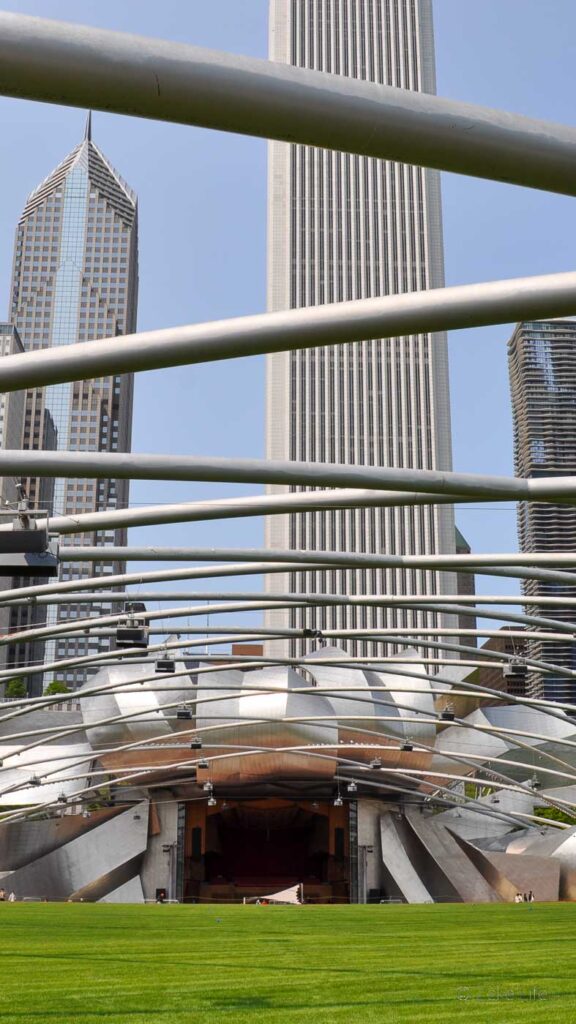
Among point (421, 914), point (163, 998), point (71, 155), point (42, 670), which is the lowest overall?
point (421, 914)

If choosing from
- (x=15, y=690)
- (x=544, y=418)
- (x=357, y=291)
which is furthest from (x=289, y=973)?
(x=357, y=291)

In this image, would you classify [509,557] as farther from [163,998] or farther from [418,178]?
[418,178]

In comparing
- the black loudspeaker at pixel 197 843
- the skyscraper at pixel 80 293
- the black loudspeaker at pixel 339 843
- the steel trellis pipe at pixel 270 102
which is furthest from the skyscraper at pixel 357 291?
the steel trellis pipe at pixel 270 102

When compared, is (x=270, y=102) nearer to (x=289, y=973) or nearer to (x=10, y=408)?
(x=289, y=973)

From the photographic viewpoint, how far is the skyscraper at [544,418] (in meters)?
106

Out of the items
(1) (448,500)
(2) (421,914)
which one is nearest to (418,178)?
(2) (421,914)

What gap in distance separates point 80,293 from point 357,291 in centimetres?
7094

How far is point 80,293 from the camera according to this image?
18200 centimetres

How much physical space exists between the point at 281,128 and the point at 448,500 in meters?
11.6

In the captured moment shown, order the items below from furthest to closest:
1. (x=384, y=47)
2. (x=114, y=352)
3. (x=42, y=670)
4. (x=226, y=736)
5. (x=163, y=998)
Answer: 1. (x=384, y=47)
2. (x=226, y=736)
3. (x=42, y=670)
4. (x=163, y=998)
5. (x=114, y=352)

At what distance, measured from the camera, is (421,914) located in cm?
3098

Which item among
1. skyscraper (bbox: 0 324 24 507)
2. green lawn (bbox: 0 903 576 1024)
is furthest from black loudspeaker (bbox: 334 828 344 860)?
skyscraper (bbox: 0 324 24 507)

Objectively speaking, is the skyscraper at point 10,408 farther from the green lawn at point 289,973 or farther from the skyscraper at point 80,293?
the green lawn at point 289,973

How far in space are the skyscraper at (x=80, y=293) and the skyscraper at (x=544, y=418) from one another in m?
64.0
